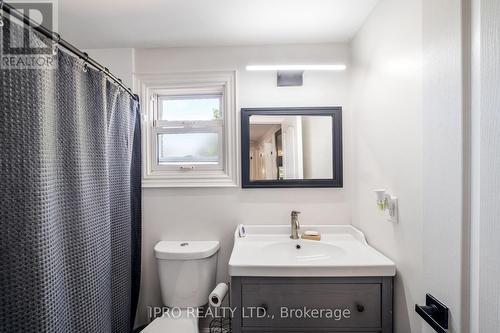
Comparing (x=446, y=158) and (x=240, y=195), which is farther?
(x=240, y=195)

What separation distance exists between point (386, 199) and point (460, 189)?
55 cm

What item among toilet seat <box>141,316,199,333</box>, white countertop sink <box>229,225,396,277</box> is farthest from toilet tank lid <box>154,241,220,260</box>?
toilet seat <box>141,316,199,333</box>

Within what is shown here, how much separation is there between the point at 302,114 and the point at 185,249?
1.21m

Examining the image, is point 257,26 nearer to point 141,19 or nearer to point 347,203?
point 141,19

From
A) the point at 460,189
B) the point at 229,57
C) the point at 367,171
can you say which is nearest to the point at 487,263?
the point at 460,189

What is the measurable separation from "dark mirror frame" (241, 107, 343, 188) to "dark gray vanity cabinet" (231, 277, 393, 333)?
2.12ft

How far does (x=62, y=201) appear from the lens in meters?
0.86

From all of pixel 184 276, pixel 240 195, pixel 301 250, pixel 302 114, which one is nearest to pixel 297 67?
pixel 302 114

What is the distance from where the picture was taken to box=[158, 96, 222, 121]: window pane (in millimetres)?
1719

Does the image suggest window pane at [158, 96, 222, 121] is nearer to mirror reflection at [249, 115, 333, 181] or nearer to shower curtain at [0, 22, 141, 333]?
mirror reflection at [249, 115, 333, 181]

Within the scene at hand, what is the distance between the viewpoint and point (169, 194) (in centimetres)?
165

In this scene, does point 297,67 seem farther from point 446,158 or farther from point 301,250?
point 301,250

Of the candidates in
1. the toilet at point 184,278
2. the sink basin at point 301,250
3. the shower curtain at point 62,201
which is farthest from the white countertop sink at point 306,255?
the shower curtain at point 62,201

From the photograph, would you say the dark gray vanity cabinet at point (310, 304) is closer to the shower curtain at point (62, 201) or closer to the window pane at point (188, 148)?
the shower curtain at point (62, 201)
